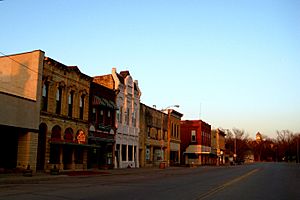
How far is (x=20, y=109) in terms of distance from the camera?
28.9 meters

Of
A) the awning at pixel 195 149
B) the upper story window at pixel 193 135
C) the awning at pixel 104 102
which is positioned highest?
the awning at pixel 104 102

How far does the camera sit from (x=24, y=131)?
29.8 metres

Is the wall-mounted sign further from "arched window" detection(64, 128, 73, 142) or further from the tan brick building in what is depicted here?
"arched window" detection(64, 128, 73, 142)

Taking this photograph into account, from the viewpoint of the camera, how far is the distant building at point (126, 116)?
1822 inches

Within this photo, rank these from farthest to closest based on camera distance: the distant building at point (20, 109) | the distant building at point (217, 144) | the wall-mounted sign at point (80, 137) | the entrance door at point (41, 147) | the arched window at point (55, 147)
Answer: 1. the distant building at point (217, 144)
2. the wall-mounted sign at point (80, 137)
3. the arched window at point (55, 147)
4. the entrance door at point (41, 147)
5. the distant building at point (20, 109)

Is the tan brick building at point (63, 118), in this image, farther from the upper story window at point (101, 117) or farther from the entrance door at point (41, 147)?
the upper story window at point (101, 117)

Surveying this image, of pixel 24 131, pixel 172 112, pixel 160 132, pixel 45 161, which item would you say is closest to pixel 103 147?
pixel 45 161

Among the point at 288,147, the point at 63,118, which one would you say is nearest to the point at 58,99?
the point at 63,118

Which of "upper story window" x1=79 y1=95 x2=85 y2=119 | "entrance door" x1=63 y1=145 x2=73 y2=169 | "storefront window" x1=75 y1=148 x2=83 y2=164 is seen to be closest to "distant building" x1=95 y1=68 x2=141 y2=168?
"upper story window" x1=79 y1=95 x2=85 y2=119

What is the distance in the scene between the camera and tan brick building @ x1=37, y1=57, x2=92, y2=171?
106 feet

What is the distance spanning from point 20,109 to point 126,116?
21.4m

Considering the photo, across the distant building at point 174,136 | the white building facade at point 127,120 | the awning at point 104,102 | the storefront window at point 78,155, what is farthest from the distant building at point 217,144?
the storefront window at point 78,155

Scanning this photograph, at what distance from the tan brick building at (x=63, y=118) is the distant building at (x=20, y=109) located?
117 centimetres

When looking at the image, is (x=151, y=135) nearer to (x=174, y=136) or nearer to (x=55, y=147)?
(x=174, y=136)
